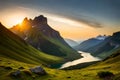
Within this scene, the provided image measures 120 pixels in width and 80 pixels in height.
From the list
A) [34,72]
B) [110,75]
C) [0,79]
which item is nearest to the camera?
[0,79]

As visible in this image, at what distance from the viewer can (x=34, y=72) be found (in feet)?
257

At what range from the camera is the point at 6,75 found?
7162 cm

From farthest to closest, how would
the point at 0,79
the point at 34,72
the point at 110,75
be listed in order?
the point at 34,72, the point at 110,75, the point at 0,79

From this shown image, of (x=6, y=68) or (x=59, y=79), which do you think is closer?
(x=59, y=79)

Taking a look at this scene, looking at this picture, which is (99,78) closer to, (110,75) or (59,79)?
(110,75)

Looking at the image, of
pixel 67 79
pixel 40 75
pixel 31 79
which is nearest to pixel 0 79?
pixel 31 79

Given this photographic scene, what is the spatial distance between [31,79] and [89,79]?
738 inches

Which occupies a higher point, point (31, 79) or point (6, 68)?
point (6, 68)

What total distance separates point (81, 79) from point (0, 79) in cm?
2575

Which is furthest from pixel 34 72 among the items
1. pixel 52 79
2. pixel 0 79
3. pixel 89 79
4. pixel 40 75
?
pixel 89 79

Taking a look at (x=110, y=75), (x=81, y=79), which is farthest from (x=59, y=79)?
(x=110, y=75)

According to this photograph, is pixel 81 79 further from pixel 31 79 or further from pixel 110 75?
pixel 31 79

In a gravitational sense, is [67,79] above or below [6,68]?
below

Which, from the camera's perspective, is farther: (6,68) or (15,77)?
(6,68)
